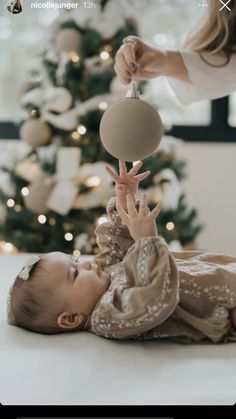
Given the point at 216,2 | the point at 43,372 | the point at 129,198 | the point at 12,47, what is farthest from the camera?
the point at 12,47

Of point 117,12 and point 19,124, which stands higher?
point 117,12

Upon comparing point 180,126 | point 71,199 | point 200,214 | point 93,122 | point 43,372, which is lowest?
point 200,214

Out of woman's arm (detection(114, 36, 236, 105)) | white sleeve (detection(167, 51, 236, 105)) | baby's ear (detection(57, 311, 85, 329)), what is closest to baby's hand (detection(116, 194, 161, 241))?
baby's ear (detection(57, 311, 85, 329))

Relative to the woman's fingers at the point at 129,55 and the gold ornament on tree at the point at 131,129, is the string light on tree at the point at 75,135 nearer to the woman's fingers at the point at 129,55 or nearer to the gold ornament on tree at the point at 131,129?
the woman's fingers at the point at 129,55

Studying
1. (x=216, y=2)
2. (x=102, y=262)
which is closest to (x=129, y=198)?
(x=102, y=262)

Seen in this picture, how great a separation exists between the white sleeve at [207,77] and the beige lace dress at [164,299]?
451 millimetres

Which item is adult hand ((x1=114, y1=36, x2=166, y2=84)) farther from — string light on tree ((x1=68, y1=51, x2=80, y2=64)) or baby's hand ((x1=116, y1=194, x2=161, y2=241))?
string light on tree ((x1=68, y1=51, x2=80, y2=64))

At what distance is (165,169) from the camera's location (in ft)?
9.19

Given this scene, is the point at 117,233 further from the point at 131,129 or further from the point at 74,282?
the point at 131,129

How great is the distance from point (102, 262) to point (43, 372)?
1.70 feet

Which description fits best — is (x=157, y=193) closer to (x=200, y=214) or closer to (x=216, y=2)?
(x=200, y=214)

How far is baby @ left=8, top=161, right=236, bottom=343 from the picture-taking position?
49.0 inches

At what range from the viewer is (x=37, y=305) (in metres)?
1.34

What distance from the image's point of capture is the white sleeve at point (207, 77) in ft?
5.18
